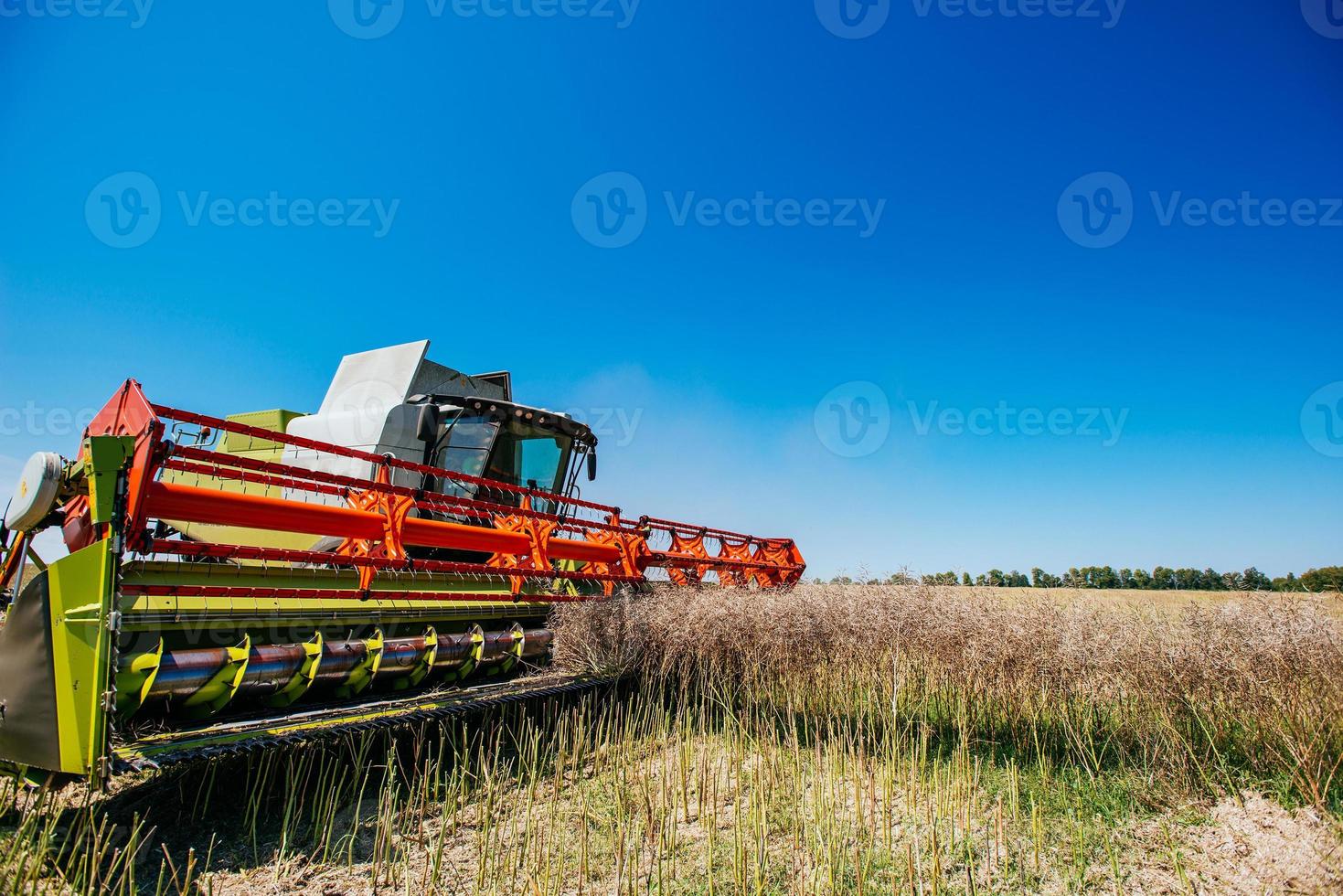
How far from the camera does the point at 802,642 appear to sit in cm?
506

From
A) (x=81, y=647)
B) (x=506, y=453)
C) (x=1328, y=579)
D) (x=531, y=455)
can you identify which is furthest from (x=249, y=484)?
(x=1328, y=579)

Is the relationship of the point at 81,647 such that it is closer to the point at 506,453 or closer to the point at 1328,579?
the point at 506,453

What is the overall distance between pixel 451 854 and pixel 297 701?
1372 millimetres

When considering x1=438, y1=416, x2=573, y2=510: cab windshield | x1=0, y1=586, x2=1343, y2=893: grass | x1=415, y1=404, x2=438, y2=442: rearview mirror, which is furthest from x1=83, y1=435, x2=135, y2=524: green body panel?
x1=438, y1=416, x2=573, y2=510: cab windshield

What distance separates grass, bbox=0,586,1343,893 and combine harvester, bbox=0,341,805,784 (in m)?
0.30

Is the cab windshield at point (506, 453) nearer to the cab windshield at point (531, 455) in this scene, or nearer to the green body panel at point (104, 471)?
the cab windshield at point (531, 455)

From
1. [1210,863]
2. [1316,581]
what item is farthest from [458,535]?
[1316,581]

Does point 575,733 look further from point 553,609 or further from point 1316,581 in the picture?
point 1316,581

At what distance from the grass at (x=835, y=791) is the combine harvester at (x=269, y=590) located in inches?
11.9

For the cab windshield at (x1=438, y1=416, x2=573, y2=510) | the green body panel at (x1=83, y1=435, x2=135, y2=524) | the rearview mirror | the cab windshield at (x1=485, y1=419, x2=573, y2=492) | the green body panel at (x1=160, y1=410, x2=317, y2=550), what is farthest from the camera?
the cab windshield at (x1=485, y1=419, x2=573, y2=492)

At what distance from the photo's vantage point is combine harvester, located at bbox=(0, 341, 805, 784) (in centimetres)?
253

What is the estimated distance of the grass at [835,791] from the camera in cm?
265

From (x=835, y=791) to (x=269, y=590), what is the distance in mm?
2953

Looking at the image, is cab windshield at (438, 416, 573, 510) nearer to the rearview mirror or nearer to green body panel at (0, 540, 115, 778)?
the rearview mirror
